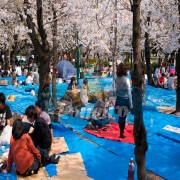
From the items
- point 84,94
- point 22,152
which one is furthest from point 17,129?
point 84,94

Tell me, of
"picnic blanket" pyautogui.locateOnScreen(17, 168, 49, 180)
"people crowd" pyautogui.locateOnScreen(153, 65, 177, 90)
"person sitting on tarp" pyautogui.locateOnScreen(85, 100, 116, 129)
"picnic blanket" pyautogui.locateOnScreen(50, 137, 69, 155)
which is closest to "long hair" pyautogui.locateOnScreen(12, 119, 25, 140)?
"picnic blanket" pyautogui.locateOnScreen(17, 168, 49, 180)

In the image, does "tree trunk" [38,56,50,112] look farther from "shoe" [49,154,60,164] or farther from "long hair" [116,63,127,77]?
"shoe" [49,154,60,164]

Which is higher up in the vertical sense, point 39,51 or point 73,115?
point 39,51

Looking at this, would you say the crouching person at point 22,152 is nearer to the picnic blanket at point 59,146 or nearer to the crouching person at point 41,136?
the crouching person at point 41,136

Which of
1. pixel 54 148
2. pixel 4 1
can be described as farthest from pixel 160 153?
pixel 4 1

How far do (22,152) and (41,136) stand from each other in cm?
70

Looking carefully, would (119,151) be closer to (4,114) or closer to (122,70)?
(122,70)

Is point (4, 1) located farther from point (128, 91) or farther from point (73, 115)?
point (128, 91)

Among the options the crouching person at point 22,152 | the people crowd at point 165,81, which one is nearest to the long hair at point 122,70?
the crouching person at point 22,152

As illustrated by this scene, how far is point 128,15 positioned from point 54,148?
1647 cm

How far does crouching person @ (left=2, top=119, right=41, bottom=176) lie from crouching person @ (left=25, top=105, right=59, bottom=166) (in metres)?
0.41

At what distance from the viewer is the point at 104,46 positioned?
2711 centimetres

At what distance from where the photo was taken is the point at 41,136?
5629 millimetres

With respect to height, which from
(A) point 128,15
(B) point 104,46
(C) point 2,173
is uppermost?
(A) point 128,15
